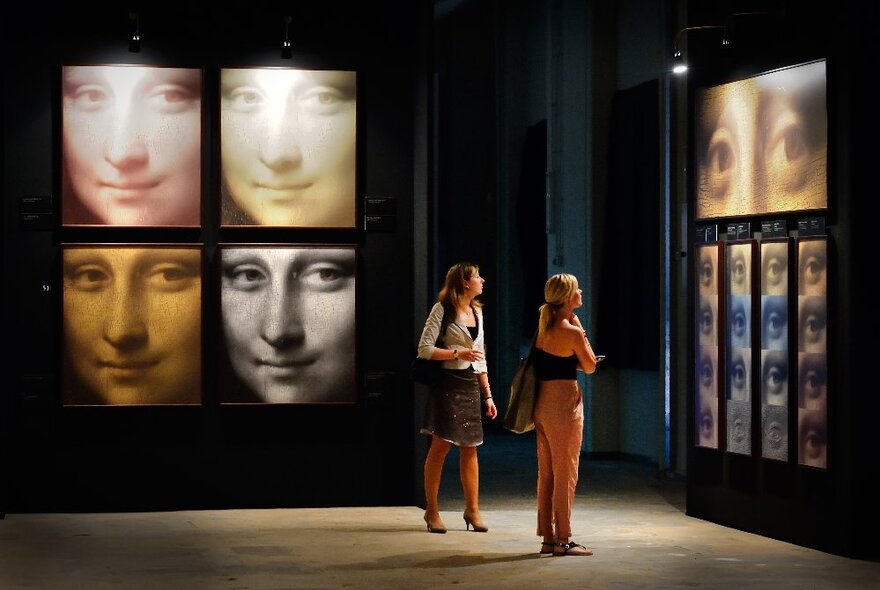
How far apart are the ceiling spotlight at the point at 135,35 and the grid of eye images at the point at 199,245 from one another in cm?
14

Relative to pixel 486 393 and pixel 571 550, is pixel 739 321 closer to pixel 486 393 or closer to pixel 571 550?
pixel 486 393

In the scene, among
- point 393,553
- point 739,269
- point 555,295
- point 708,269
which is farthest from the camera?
point 708,269

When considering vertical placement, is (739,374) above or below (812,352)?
below

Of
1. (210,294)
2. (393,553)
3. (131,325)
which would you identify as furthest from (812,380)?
(131,325)

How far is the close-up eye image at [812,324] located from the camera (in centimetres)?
1037

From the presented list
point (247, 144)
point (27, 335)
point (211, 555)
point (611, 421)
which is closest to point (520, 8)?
point (611, 421)

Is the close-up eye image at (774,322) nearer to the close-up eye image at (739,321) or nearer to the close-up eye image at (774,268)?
the close-up eye image at (774,268)

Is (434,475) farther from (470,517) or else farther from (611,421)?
(611,421)

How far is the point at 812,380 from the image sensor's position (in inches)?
412

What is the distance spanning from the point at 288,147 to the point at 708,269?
3297 mm

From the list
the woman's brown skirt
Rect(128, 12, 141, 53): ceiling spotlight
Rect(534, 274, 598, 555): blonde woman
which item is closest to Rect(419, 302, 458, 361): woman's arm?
the woman's brown skirt

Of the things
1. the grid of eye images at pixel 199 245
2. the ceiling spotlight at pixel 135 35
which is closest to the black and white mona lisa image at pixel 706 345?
the grid of eye images at pixel 199 245

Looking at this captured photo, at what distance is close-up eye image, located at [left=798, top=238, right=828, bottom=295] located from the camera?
33.9 feet

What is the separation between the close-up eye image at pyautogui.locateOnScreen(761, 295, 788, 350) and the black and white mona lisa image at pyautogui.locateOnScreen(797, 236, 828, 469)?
156 millimetres
